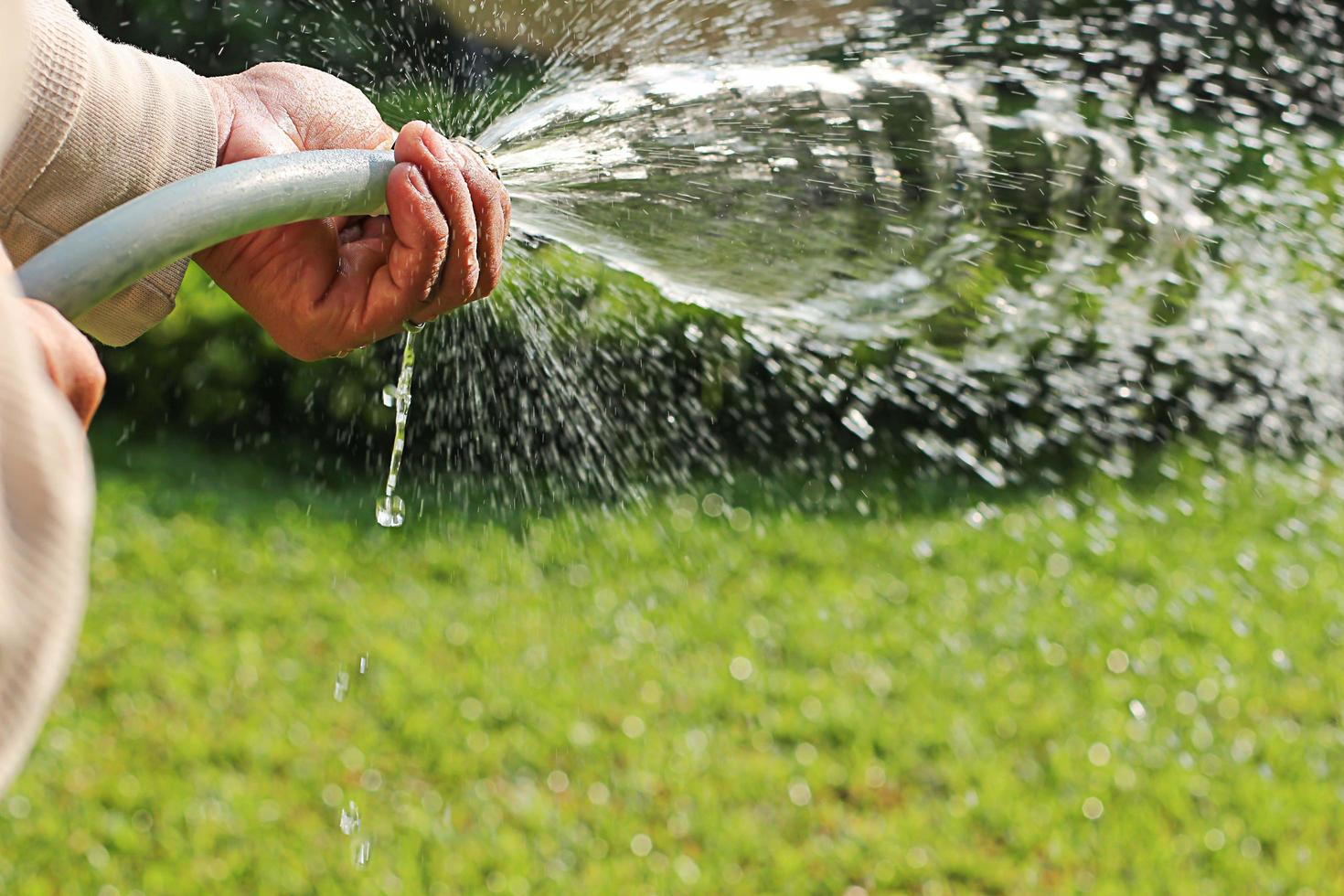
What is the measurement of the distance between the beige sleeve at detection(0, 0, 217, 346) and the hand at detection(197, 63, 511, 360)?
0.35 ft

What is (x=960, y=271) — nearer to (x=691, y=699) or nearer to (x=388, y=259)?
(x=691, y=699)

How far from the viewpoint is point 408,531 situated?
434cm

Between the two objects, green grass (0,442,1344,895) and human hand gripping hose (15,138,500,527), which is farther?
green grass (0,442,1344,895)

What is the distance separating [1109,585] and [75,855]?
3.16 m

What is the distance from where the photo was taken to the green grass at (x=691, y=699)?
313 cm

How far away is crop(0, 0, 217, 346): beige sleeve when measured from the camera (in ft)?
4.36

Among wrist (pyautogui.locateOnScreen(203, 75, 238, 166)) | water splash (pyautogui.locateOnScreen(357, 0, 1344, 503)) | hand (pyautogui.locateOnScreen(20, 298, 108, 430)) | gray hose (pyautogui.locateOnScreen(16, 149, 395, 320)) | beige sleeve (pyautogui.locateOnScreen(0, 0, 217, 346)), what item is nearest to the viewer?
hand (pyautogui.locateOnScreen(20, 298, 108, 430))

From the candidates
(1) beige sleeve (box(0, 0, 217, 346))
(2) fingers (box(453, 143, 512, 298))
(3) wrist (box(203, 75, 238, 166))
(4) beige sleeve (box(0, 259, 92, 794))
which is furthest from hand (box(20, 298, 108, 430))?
(3) wrist (box(203, 75, 238, 166))

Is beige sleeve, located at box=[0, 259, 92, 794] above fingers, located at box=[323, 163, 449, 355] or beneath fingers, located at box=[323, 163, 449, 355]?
above

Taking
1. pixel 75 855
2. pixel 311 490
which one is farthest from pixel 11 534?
pixel 311 490

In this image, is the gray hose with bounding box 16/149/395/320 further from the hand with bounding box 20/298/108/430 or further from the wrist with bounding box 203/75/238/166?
the wrist with bounding box 203/75/238/166

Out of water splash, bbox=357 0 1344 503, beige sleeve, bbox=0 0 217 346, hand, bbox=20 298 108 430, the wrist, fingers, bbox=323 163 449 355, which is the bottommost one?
water splash, bbox=357 0 1344 503

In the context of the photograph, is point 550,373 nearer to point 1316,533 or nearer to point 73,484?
point 1316,533

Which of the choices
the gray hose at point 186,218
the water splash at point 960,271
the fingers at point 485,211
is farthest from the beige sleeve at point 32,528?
the water splash at point 960,271
